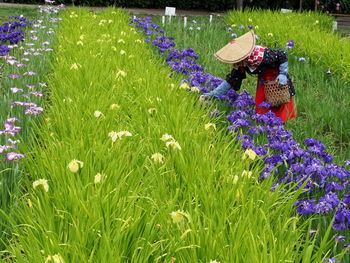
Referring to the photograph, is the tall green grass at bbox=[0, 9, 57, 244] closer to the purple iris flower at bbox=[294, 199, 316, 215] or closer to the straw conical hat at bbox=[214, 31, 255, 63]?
the purple iris flower at bbox=[294, 199, 316, 215]

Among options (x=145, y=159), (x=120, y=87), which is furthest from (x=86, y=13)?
(x=145, y=159)

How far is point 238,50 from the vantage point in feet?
12.9

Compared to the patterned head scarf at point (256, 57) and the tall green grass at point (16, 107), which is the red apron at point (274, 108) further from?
the tall green grass at point (16, 107)

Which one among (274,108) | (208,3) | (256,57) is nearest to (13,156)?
(256,57)

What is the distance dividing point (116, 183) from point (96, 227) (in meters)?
0.37

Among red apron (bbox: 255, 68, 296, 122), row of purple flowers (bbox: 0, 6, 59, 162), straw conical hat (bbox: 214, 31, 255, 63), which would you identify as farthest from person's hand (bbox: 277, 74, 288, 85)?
row of purple flowers (bbox: 0, 6, 59, 162)

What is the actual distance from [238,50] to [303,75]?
2.42 metres

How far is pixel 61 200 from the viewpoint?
2.19 meters

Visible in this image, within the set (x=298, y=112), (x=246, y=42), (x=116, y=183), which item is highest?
(x=246, y=42)

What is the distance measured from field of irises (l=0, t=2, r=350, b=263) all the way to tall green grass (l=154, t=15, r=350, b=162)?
0.05 metres

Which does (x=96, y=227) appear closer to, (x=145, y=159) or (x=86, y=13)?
(x=145, y=159)

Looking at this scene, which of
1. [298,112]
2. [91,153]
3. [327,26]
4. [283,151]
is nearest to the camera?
[91,153]

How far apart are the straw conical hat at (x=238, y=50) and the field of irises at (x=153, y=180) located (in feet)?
1.10

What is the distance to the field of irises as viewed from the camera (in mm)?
1892
